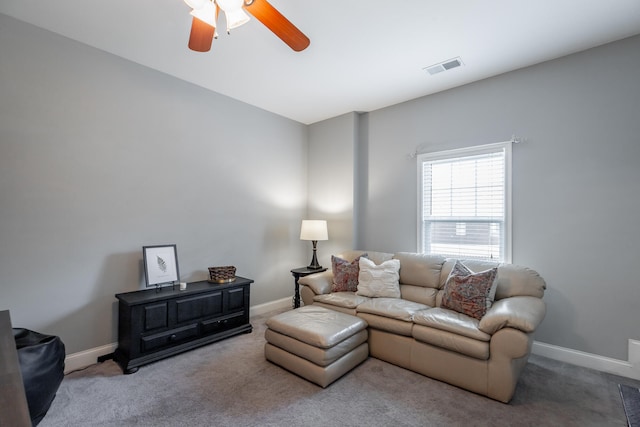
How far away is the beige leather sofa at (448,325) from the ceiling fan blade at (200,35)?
249cm

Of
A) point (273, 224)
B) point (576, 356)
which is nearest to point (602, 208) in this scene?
point (576, 356)

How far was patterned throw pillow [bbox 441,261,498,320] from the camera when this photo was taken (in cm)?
257

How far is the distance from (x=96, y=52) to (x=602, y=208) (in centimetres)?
484

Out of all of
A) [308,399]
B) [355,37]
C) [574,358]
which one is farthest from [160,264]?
[574,358]

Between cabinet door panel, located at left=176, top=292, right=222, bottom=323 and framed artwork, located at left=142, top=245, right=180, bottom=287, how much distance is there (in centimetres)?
32

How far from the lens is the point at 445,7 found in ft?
7.27

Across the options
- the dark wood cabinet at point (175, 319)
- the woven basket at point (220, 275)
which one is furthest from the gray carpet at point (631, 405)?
the woven basket at point (220, 275)

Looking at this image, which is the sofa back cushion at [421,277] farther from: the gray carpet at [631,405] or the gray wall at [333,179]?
the gray carpet at [631,405]

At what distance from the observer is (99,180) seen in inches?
110

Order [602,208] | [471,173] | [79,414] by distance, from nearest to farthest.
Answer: [79,414]
[602,208]
[471,173]

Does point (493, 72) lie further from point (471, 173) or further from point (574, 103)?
point (471, 173)

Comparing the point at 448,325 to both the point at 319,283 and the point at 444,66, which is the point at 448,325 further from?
the point at 444,66

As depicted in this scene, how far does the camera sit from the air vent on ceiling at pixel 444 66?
2.95 metres

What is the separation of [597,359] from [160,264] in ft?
13.7
